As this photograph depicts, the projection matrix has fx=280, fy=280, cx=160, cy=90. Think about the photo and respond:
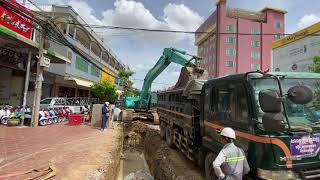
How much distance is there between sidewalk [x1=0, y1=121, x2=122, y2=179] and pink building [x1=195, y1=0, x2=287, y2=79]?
4354 centimetres

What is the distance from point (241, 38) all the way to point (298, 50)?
83.2 feet

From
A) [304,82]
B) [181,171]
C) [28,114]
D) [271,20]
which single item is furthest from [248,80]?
[271,20]

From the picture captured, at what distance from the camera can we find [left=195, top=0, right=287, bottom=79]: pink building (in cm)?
5328

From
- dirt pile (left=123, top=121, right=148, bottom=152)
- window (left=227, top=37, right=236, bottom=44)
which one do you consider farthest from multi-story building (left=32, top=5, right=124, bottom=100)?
window (left=227, top=37, right=236, bottom=44)

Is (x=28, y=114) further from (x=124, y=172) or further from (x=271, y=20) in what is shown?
(x=271, y=20)

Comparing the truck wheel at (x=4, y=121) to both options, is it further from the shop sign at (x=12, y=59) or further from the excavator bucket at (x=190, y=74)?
the excavator bucket at (x=190, y=74)

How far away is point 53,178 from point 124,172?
234 inches

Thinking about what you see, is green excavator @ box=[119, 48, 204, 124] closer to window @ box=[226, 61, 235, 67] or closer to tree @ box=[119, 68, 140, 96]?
tree @ box=[119, 68, 140, 96]

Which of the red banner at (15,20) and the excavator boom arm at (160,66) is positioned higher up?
the red banner at (15,20)

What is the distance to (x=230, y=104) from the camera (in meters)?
5.81

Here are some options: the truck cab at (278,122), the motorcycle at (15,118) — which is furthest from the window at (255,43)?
the truck cab at (278,122)

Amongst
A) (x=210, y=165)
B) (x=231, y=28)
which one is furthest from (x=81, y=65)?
(x=231, y=28)

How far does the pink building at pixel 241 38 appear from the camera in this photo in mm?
53281

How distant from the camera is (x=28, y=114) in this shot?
16.2 meters
